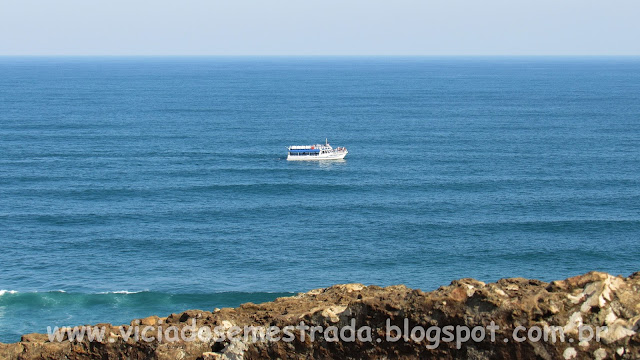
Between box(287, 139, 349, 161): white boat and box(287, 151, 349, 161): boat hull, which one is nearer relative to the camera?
box(287, 151, 349, 161): boat hull

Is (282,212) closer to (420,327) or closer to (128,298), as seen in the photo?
(128,298)

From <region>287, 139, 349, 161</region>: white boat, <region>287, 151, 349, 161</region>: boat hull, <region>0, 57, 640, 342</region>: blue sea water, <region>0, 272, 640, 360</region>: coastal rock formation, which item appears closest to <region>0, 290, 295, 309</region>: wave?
<region>0, 57, 640, 342</region>: blue sea water

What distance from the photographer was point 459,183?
362 feet

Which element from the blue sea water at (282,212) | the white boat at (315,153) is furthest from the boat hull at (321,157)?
the blue sea water at (282,212)

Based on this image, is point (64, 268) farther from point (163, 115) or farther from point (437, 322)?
point (163, 115)

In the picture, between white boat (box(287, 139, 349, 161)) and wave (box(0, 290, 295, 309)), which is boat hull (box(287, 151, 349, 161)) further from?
wave (box(0, 290, 295, 309))

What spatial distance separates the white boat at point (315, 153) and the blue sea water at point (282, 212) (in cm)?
232

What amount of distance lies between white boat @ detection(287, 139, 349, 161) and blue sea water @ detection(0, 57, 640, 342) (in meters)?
2.32

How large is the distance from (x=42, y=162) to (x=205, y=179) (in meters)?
32.9

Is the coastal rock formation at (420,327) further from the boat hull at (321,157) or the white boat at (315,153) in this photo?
the white boat at (315,153)

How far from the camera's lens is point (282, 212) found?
9575 cm

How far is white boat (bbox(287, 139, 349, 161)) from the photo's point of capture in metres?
129

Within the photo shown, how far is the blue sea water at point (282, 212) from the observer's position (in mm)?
70562

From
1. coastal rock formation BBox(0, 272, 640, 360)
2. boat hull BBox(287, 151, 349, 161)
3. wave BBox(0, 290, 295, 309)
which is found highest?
coastal rock formation BBox(0, 272, 640, 360)
